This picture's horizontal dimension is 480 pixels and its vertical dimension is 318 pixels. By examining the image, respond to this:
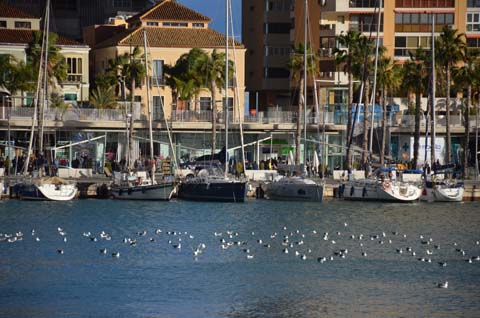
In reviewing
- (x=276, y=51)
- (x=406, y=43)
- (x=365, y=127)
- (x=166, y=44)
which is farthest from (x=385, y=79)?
(x=276, y=51)

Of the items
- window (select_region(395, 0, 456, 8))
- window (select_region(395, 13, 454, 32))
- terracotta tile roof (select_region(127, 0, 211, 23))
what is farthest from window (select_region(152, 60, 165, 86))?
window (select_region(395, 0, 456, 8))

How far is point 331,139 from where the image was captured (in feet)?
380

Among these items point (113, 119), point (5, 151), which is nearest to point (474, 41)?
point (113, 119)

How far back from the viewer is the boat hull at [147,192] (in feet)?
288

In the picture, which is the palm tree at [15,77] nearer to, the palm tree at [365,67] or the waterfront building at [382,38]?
the waterfront building at [382,38]

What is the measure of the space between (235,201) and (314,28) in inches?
1735

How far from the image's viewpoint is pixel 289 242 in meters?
66.4

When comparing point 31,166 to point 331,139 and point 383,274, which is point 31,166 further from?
point 383,274

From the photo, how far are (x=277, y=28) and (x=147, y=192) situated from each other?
52570mm

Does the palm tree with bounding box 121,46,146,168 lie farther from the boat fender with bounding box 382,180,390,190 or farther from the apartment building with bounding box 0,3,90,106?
the boat fender with bounding box 382,180,390,190

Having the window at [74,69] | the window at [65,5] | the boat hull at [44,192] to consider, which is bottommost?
the boat hull at [44,192]

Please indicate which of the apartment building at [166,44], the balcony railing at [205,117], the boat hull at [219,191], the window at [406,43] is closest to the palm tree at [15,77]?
the balcony railing at [205,117]

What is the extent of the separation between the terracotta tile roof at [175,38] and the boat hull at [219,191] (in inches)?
1334

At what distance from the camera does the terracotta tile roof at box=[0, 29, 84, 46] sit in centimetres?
11988
